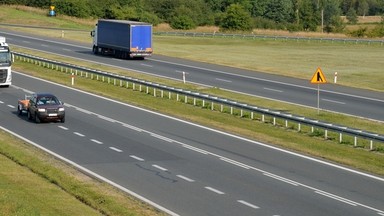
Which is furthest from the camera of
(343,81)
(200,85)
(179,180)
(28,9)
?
(28,9)

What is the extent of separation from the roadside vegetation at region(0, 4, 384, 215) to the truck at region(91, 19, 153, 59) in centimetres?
583

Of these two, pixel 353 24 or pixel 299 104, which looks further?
pixel 353 24

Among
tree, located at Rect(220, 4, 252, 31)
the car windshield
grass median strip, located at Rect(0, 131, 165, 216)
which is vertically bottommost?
grass median strip, located at Rect(0, 131, 165, 216)

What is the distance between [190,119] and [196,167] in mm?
12342

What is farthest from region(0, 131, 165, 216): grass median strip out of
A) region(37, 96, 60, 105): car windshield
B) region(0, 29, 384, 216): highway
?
region(37, 96, 60, 105): car windshield

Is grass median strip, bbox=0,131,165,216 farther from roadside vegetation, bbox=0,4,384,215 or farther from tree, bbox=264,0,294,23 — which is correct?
tree, bbox=264,0,294,23

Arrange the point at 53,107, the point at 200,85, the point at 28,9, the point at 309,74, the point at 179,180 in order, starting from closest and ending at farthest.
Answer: the point at 179,180, the point at 53,107, the point at 200,85, the point at 309,74, the point at 28,9

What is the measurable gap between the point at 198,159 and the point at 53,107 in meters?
10.9

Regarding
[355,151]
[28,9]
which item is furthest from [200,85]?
[28,9]

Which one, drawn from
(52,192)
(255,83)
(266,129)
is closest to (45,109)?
(266,129)

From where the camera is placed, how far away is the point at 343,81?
6500cm

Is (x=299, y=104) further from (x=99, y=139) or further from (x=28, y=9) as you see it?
(x=28, y=9)

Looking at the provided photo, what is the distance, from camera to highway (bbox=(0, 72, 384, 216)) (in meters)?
23.4

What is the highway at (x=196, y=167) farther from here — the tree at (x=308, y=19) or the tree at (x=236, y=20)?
the tree at (x=308, y=19)
